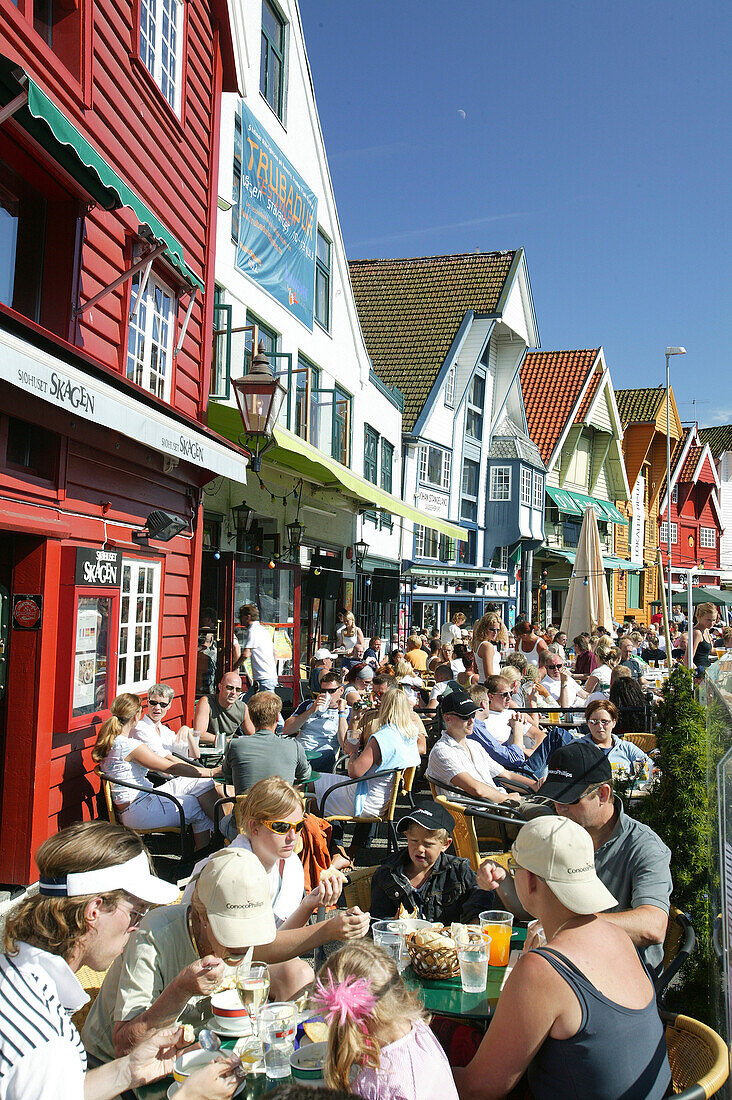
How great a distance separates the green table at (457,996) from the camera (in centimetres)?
311

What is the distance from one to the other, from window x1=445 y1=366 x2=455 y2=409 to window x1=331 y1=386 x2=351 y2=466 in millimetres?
8690

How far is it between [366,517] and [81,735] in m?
14.2

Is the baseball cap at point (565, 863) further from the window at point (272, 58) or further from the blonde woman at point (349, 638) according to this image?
the window at point (272, 58)

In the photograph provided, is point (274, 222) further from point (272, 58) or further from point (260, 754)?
point (260, 754)

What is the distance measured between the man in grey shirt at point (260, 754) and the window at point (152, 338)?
3463mm

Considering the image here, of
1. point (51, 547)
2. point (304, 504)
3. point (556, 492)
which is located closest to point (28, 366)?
point (51, 547)

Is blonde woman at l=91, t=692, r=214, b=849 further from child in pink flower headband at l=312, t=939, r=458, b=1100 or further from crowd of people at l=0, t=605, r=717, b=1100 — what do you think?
child in pink flower headband at l=312, t=939, r=458, b=1100

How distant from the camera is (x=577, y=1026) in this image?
2535 millimetres

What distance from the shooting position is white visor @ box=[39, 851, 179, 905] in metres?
2.60

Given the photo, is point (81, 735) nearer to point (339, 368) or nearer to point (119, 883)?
point (119, 883)

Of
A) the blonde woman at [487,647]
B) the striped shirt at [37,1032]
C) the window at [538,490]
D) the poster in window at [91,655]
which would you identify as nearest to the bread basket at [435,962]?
the striped shirt at [37,1032]

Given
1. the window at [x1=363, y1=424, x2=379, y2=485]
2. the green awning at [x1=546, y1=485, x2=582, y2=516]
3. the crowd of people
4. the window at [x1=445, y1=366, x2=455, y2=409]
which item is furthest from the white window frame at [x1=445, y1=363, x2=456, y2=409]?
the crowd of people

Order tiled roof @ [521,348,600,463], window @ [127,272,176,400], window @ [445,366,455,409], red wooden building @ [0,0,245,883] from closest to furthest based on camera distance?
red wooden building @ [0,0,245,883] < window @ [127,272,176,400] < window @ [445,366,455,409] < tiled roof @ [521,348,600,463]

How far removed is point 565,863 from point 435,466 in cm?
2390
